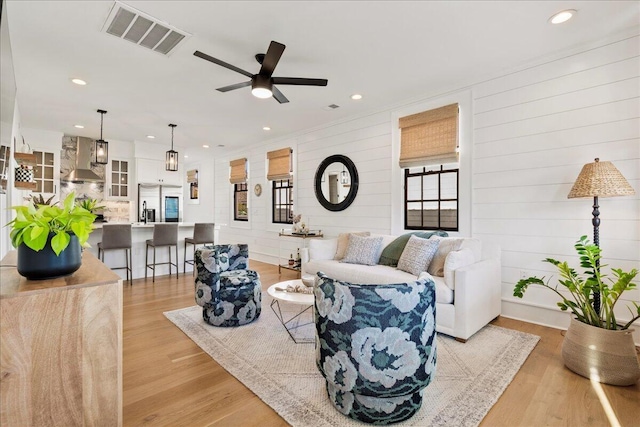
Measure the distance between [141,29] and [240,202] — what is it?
5.54m

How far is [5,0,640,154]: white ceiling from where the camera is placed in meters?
2.50

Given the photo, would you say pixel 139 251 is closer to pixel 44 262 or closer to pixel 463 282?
pixel 44 262

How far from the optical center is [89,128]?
5902 millimetres

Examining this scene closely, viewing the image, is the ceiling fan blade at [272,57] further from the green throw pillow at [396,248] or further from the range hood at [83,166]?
the range hood at [83,166]

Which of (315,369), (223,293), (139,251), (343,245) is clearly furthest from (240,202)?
(315,369)

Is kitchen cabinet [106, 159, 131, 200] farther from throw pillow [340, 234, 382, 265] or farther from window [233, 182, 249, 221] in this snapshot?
throw pillow [340, 234, 382, 265]

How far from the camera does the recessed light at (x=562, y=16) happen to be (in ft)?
8.26

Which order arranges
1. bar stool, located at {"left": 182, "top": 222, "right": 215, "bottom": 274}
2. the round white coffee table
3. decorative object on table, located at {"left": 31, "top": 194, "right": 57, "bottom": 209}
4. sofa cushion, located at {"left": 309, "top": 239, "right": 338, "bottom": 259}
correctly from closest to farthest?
1. decorative object on table, located at {"left": 31, "top": 194, "right": 57, "bottom": 209}
2. the round white coffee table
3. sofa cushion, located at {"left": 309, "top": 239, "right": 338, "bottom": 259}
4. bar stool, located at {"left": 182, "top": 222, "right": 215, "bottom": 274}

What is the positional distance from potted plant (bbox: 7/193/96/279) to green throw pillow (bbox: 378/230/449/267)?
10.6 feet

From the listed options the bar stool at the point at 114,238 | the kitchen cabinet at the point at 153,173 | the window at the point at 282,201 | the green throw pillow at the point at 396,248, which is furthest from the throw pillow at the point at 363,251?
the kitchen cabinet at the point at 153,173

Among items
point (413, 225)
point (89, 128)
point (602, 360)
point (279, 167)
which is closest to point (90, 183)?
point (89, 128)

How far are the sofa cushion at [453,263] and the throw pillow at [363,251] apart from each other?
3.73 ft

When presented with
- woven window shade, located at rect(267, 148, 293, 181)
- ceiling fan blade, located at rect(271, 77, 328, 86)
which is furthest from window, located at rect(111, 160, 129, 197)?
ceiling fan blade, located at rect(271, 77, 328, 86)

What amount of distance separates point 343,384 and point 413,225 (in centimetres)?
312
